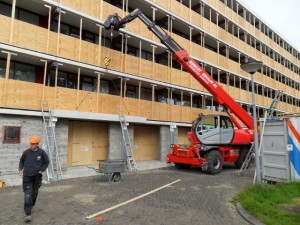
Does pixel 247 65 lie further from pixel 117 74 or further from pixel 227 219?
pixel 117 74

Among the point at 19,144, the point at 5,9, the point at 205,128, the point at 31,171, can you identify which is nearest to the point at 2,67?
the point at 5,9

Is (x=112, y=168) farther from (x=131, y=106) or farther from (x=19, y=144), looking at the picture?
(x=131, y=106)

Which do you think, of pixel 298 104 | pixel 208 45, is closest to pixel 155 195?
pixel 208 45

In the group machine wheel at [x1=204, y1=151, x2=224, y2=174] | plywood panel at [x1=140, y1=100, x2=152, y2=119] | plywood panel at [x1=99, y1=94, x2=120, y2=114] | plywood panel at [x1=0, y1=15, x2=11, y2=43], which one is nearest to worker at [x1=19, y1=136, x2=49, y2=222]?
plywood panel at [x1=0, y1=15, x2=11, y2=43]

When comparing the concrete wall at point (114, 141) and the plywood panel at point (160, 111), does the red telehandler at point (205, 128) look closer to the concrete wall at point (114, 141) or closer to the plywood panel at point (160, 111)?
the concrete wall at point (114, 141)

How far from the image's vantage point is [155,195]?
9.93m

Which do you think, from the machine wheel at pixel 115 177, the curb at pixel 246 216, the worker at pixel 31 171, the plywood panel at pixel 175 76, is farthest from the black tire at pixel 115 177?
the plywood panel at pixel 175 76

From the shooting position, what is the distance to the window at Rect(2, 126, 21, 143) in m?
12.6

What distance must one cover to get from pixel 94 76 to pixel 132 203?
10.9 m

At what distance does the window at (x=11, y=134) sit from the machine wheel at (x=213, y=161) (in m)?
9.24

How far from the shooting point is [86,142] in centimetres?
1705

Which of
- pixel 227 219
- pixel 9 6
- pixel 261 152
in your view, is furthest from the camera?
pixel 9 6

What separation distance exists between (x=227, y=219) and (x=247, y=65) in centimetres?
603

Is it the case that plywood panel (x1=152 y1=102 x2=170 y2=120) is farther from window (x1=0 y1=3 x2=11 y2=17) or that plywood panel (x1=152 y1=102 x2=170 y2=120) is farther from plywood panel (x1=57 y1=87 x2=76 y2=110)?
window (x1=0 y1=3 x2=11 y2=17)
